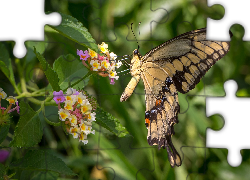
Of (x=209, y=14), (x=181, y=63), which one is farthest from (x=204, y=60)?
(x=209, y=14)

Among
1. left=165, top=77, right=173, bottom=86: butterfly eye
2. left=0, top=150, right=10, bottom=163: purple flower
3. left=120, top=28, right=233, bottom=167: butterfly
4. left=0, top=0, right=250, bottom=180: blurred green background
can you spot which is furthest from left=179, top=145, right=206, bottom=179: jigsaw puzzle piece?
left=0, top=150, right=10, bottom=163: purple flower

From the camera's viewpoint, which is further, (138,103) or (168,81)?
(138,103)

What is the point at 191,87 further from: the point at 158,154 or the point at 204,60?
the point at 158,154

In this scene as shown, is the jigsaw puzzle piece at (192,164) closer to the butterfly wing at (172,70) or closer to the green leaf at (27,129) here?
the butterfly wing at (172,70)

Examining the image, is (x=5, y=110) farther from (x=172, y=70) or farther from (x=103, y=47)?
(x=172, y=70)

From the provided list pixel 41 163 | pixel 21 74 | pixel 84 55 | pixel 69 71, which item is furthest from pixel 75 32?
pixel 41 163

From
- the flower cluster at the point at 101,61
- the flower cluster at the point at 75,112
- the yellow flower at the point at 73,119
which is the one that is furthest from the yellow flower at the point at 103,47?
the yellow flower at the point at 73,119
